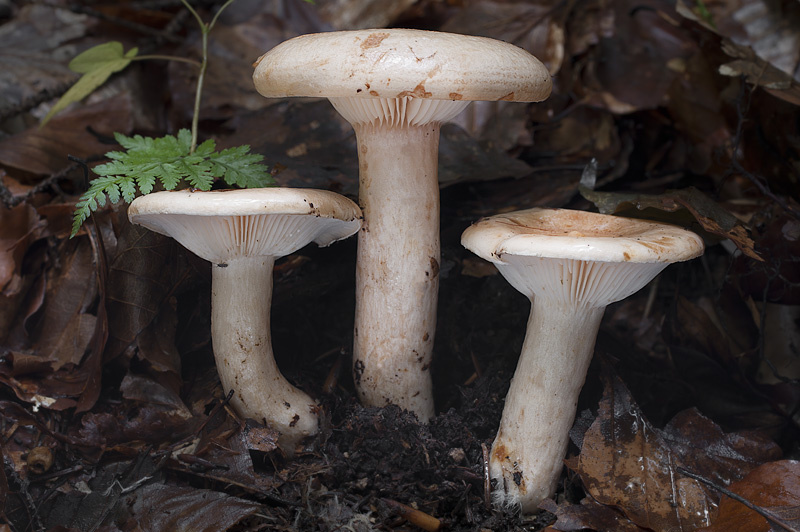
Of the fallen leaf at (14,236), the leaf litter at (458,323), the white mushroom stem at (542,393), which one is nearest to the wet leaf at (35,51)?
the leaf litter at (458,323)

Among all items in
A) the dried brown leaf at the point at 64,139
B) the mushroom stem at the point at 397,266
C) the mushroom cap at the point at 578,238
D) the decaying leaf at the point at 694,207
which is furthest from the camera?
the dried brown leaf at the point at 64,139

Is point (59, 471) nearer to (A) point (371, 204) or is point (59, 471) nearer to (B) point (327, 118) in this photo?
(A) point (371, 204)

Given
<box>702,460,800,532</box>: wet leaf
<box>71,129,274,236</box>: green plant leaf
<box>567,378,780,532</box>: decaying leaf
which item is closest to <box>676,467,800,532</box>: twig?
<box>702,460,800,532</box>: wet leaf

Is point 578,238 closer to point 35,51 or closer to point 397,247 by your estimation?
point 397,247

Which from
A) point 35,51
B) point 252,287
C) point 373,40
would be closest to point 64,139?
point 35,51

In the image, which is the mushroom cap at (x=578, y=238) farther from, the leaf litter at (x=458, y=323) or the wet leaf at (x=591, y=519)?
the wet leaf at (x=591, y=519)

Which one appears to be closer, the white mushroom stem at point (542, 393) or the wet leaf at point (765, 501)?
the wet leaf at point (765, 501)

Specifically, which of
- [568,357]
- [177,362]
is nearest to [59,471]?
[177,362]
